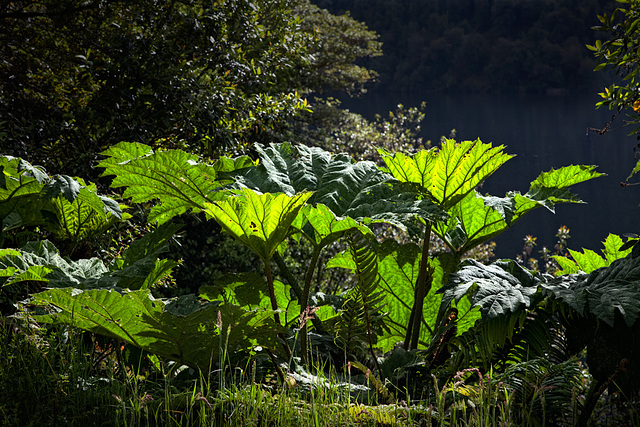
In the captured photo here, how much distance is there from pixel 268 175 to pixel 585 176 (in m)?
1.02

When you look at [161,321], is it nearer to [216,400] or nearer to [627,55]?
[216,400]

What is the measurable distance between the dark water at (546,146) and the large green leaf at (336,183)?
433 inches

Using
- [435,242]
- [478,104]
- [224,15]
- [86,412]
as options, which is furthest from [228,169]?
[478,104]

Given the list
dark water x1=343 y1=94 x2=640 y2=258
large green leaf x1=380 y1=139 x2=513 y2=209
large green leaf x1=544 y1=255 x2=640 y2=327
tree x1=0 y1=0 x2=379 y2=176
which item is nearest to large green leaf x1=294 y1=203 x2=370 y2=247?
large green leaf x1=380 y1=139 x2=513 y2=209

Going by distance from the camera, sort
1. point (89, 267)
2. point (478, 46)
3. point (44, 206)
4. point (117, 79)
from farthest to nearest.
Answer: point (478, 46)
point (117, 79)
point (44, 206)
point (89, 267)

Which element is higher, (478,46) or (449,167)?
(478,46)

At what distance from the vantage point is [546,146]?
26375mm

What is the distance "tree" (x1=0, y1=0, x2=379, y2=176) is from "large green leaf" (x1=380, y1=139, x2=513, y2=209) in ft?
7.32

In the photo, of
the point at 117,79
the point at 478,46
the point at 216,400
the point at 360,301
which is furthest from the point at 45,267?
the point at 478,46

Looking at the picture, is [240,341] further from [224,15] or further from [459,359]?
[224,15]

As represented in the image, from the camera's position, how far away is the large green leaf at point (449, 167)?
5.41ft

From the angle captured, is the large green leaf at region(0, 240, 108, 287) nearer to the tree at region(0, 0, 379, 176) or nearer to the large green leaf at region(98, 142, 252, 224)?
the large green leaf at region(98, 142, 252, 224)

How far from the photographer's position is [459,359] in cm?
146

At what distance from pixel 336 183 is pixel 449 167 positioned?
1.16 feet
